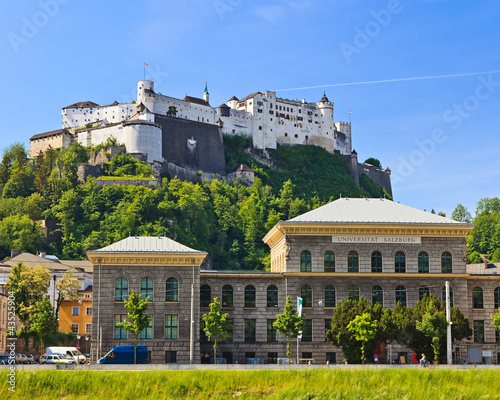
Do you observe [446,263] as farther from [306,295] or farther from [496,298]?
[306,295]

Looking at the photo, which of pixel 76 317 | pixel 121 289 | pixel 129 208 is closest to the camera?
pixel 121 289

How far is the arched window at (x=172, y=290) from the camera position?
63.8 m

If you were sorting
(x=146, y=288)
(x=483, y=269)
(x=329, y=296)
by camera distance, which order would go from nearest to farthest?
(x=146, y=288) < (x=329, y=296) < (x=483, y=269)

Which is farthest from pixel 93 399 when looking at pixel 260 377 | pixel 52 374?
pixel 260 377

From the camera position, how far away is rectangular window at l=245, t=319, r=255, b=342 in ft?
214

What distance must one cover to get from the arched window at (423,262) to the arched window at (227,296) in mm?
14259

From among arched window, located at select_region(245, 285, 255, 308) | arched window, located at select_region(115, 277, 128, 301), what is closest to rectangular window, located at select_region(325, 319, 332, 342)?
arched window, located at select_region(245, 285, 255, 308)

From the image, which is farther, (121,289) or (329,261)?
(329,261)

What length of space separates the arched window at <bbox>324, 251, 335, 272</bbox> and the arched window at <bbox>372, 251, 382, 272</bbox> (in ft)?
9.97

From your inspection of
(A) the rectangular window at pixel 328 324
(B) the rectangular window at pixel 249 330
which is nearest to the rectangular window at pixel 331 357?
(A) the rectangular window at pixel 328 324

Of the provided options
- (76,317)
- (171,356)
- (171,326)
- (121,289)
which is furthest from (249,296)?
(76,317)

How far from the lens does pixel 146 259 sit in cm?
6372

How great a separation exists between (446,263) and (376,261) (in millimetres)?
5307

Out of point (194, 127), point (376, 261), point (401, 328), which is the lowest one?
point (401, 328)
